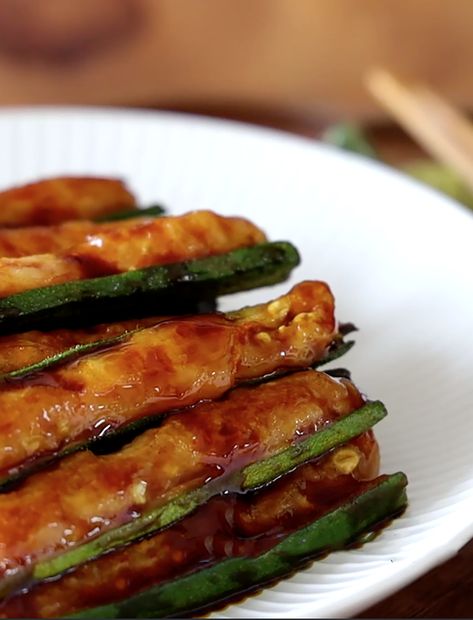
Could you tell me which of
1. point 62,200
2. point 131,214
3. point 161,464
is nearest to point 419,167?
point 131,214

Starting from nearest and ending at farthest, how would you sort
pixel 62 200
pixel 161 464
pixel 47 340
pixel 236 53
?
pixel 161 464, pixel 47 340, pixel 62 200, pixel 236 53

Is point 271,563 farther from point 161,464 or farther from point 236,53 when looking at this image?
point 236,53

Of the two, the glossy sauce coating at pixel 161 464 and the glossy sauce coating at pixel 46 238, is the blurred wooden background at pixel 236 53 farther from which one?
the glossy sauce coating at pixel 161 464

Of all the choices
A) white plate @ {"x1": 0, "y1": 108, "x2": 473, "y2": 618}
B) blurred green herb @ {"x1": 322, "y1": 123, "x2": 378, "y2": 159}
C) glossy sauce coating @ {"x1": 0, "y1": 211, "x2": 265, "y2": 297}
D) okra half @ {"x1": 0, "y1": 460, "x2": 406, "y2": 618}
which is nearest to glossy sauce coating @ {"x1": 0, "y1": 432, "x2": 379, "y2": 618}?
okra half @ {"x1": 0, "y1": 460, "x2": 406, "y2": 618}

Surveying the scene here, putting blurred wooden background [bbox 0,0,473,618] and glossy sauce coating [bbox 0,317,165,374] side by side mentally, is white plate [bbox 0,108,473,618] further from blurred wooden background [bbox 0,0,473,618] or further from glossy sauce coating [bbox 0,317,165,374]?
blurred wooden background [bbox 0,0,473,618]

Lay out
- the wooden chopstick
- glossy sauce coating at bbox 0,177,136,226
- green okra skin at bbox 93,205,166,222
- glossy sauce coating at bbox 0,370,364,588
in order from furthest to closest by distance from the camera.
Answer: the wooden chopstick → green okra skin at bbox 93,205,166,222 → glossy sauce coating at bbox 0,177,136,226 → glossy sauce coating at bbox 0,370,364,588

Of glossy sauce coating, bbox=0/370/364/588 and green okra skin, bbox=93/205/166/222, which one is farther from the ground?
green okra skin, bbox=93/205/166/222
